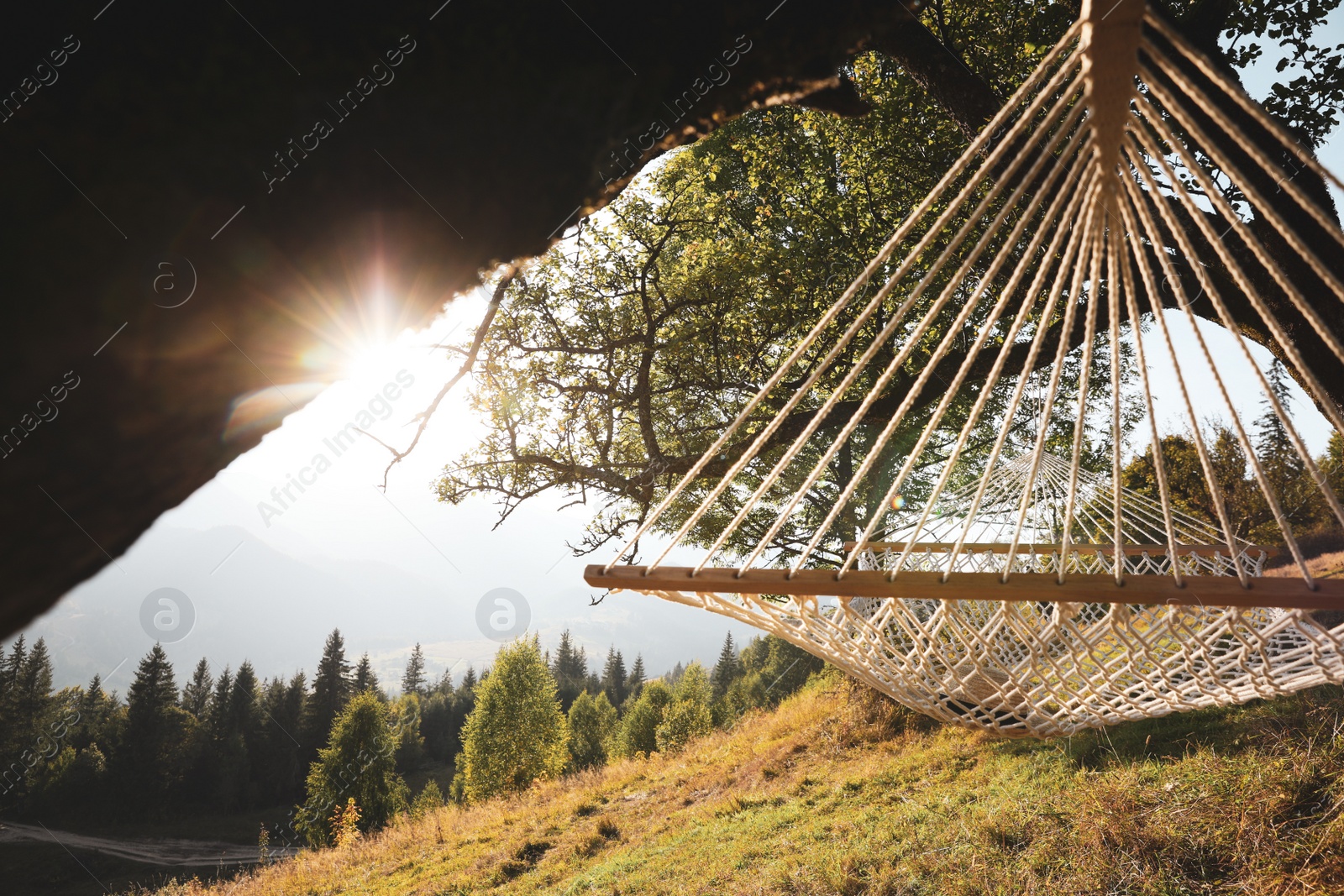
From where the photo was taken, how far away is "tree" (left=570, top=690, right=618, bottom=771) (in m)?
27.6

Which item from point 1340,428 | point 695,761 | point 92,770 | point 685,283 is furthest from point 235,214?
point 92,770

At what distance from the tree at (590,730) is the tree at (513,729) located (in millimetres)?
8861

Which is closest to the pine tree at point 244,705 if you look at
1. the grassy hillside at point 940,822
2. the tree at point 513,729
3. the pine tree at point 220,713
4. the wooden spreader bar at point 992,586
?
the pine tree at point 220,713

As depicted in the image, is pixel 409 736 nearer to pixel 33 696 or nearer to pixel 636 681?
pixel 33 696

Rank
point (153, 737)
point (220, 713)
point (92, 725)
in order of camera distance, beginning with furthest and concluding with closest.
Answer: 1. point (220, 713)
2. point (92, 725)
3. point (153, 737)

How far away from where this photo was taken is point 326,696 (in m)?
31.2

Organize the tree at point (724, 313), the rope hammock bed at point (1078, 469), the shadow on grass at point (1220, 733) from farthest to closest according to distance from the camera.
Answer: the tree at point (724, 313)
the shadow on grass at point (1220, 733)
the rope hammock bed at point (1078, 469)

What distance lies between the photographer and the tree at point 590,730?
90.5ft

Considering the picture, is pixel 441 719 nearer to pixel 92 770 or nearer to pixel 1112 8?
pixel 92 770

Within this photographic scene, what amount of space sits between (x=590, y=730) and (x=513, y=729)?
35.6 ft

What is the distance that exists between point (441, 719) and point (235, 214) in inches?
1734

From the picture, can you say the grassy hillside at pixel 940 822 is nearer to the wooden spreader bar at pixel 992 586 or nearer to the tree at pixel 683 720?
the wooden spreader bar at pixel 992 586

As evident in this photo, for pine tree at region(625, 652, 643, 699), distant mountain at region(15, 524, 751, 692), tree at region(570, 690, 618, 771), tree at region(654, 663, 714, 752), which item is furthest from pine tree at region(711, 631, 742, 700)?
distant mountain at region(15, 524, 751, 692)

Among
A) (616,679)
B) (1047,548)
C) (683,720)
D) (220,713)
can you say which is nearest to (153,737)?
(220,713)
